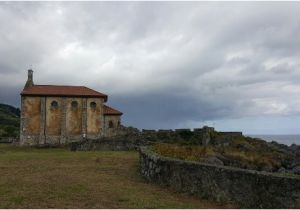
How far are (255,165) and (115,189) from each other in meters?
14.2

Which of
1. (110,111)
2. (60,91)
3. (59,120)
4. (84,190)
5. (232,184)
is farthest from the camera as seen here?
(110,111)

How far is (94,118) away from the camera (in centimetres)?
5122

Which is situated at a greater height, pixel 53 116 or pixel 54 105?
pixel 54 105

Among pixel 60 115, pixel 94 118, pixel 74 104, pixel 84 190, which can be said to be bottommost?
pixel 84 190

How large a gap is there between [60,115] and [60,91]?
2.95m

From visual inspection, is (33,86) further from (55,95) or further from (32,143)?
(32,143)

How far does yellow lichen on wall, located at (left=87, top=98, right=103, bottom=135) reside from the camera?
51.1 m

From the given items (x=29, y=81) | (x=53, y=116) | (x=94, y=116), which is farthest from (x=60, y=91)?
(x=94, y=116)

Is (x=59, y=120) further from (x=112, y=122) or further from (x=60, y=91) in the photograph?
(x=112, y=122)

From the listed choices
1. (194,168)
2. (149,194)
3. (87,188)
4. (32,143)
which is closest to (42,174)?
(87,188)

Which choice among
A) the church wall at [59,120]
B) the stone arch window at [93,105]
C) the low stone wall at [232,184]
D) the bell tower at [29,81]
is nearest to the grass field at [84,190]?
the low stone wall at [232,184]

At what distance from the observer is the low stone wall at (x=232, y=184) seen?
30.3ft

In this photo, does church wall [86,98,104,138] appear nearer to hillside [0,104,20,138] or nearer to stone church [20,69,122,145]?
stone church [20,69,122,145]

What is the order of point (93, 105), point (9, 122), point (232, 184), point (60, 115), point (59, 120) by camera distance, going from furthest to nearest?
point (9, 122)
point (93, 105)
point (59, 120)
point (60, 115)
point (232, 184)
